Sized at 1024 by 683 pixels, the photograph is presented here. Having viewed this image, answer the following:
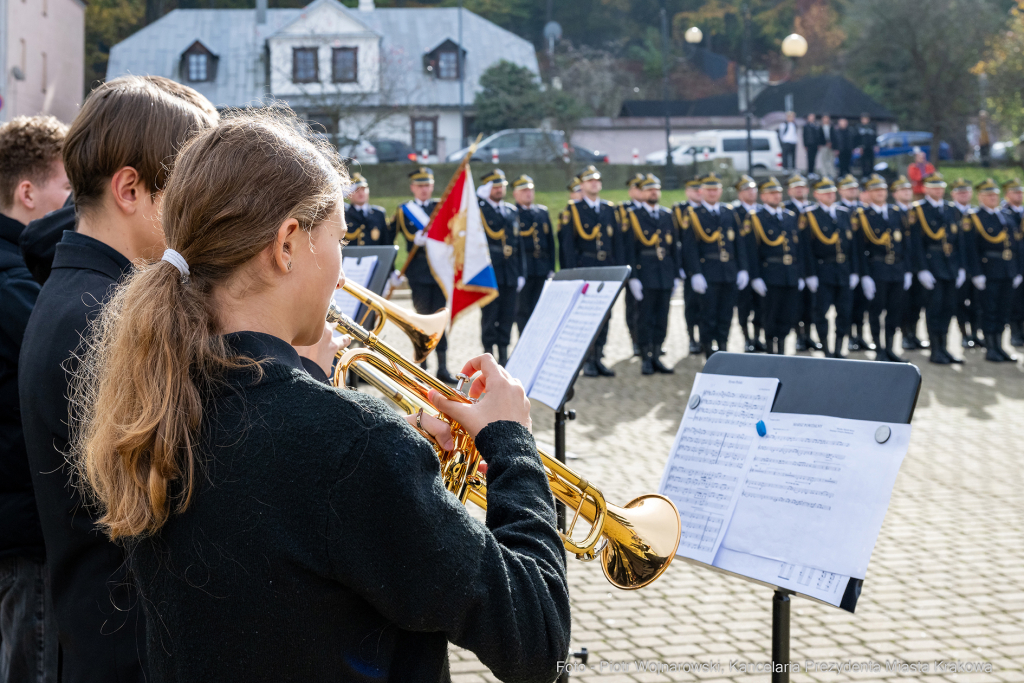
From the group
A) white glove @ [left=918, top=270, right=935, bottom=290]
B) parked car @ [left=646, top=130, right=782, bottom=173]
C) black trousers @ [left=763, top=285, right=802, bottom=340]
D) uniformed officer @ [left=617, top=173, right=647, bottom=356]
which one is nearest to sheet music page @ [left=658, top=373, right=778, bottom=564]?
uniformed officer @ [left=617, top=173, right=647, bottom=356]

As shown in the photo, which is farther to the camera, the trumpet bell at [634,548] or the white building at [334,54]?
the white building at [334,54]

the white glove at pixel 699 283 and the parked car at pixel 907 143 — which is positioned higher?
the parked car at pixel 907 143

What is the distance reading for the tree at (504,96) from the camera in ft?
133

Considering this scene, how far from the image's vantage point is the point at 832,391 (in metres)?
2.38

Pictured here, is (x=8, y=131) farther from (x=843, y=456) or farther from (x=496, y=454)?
(x=843, y=456)

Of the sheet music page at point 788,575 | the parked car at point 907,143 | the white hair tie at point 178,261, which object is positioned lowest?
the sheet music page at point 788,575

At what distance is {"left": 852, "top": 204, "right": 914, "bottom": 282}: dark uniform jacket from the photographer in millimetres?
11961

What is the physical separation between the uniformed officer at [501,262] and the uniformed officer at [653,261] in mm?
1360

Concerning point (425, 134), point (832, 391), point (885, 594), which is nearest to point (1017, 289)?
point (885, 594)

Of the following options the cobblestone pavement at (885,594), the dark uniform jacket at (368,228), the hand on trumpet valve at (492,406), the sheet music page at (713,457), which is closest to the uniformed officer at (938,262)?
the cobblestone pavement at (885,594)

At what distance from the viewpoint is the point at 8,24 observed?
28.1 meters

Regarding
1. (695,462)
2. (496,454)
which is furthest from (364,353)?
(695,462)

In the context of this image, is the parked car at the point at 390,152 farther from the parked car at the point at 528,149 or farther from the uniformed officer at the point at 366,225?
the uniformed officer at the point at 366,225

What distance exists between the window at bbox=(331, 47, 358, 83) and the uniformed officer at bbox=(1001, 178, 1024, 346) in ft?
104
